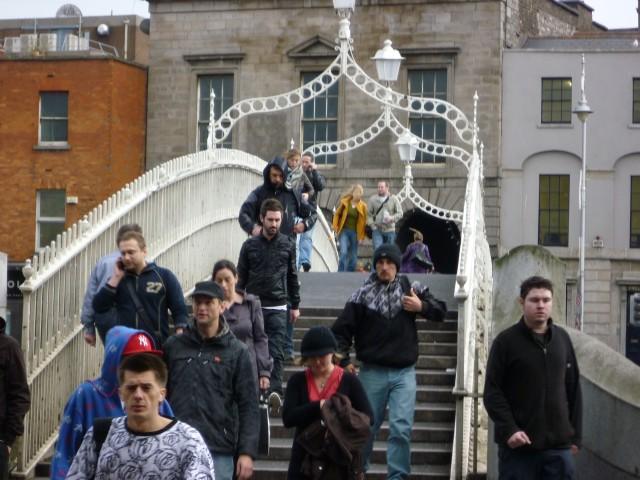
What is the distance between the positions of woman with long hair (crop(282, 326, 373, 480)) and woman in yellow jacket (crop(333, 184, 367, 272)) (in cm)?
1456

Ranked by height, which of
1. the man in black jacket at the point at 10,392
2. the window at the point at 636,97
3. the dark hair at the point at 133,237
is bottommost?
the man in black jacket at the point at 10,392

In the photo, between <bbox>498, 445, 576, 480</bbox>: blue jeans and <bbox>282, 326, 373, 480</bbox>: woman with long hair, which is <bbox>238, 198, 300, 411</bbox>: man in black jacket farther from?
<bbox>498, 445, 576, 480</bbox>: blue jeans

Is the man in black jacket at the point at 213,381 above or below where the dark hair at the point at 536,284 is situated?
below

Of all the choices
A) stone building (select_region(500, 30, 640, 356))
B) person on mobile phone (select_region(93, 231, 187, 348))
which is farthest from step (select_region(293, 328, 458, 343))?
stone building (select_region(500, 30, 640, 356))

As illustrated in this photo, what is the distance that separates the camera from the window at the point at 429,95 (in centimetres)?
4984

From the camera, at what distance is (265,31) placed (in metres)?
51.8

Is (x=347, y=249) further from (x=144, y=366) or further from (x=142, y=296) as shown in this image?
(x=144, y=366)

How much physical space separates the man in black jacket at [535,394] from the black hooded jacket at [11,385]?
3.16m

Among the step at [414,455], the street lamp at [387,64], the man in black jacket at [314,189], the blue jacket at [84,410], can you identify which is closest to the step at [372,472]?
the step at [414,455]

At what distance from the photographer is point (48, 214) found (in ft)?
166

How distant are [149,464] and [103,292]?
16.0 ft

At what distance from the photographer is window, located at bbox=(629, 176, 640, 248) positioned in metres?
49.5

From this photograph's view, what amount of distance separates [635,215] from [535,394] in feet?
135

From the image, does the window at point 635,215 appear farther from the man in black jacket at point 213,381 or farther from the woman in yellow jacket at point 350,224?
the man in black jacket at point 213,381
